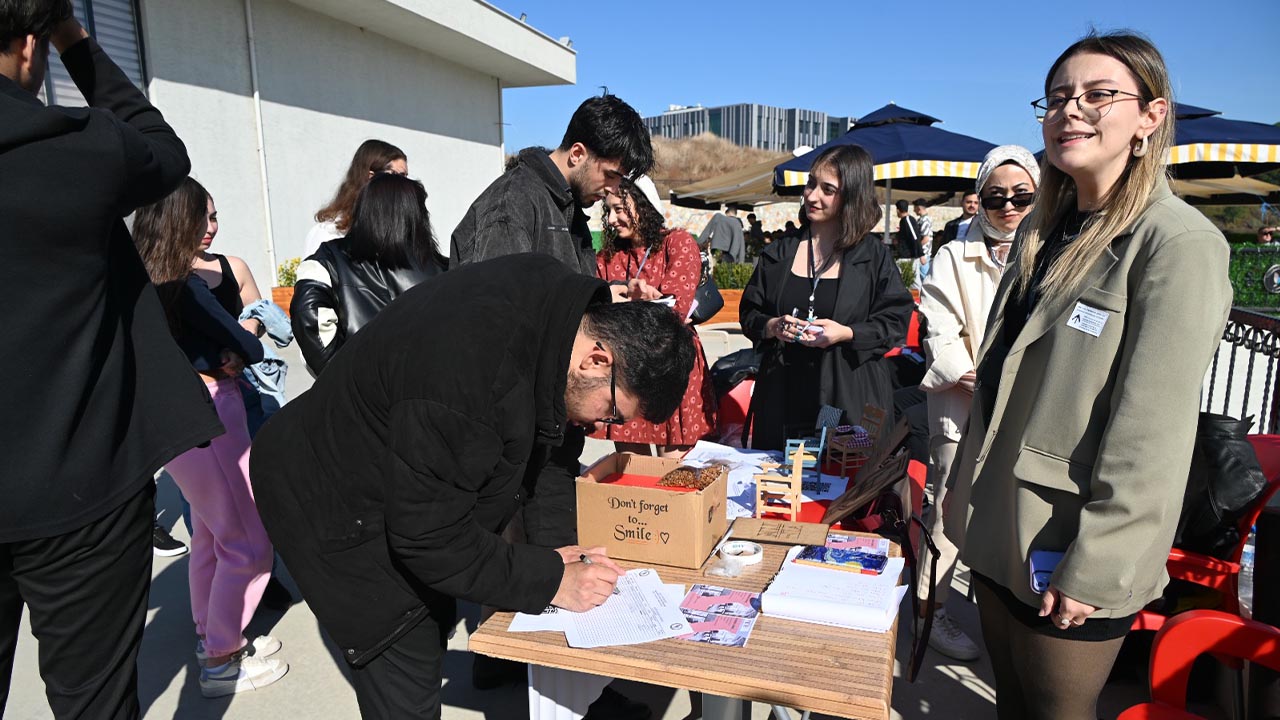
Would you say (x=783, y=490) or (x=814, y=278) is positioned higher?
(x=814, y=278)

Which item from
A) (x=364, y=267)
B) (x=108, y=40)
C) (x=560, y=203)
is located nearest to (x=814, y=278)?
(x=560, y=203)

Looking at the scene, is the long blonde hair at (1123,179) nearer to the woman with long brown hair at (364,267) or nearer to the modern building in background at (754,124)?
the woman with long brown hair at (364,267)

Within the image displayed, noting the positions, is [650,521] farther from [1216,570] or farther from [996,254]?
[1216,570]

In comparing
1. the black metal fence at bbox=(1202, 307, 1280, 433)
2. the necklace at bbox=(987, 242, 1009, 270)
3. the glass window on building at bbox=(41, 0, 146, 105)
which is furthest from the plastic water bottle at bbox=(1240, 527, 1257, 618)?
the glass window on building at bbox=(41, 0, 146, 105)

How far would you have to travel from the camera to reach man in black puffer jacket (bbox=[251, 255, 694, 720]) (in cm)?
133

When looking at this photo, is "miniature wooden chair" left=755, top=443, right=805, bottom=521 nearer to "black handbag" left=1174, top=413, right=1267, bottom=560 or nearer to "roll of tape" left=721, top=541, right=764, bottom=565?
"roll of tape" left=721, top=541, right=764, bottom=565

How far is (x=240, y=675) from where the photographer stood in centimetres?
278

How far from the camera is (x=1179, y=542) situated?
2492 mm

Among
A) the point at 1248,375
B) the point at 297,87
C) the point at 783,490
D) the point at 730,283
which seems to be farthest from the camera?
the point at 730,283

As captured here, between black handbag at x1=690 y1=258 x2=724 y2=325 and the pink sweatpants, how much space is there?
93.5 inches

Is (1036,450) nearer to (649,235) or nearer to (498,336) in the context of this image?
(498,336)

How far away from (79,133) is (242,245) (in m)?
9.38

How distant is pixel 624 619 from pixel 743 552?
0.41m

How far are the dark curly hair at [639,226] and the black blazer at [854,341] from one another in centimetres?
69
